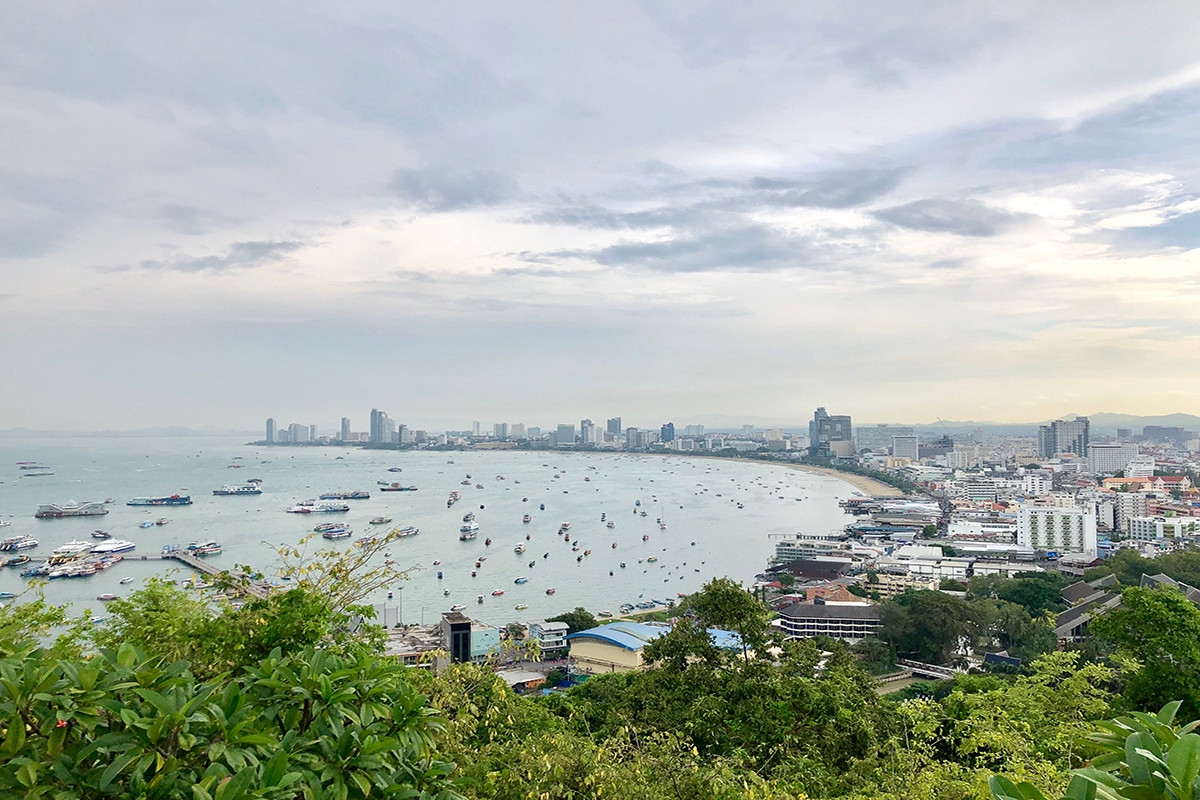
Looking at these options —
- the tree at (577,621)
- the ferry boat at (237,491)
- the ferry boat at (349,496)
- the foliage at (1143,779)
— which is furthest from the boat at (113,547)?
the foliage at (1143,779)

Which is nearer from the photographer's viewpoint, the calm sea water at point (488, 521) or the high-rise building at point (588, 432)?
the calm sea water at point (488, 521)

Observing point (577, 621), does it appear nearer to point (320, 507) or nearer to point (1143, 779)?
point (1143, 779)

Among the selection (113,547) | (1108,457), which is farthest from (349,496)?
(1108,457)

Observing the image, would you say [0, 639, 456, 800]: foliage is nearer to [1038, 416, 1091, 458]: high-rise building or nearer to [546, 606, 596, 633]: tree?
[546, 606, 596, 633]: tree

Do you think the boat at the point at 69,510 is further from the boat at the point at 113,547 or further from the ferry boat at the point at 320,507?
the boat at the point at 113,547

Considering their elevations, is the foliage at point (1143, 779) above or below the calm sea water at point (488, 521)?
above

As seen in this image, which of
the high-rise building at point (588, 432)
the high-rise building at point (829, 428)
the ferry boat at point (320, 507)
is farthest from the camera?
the high-rise building at point (588, 432)

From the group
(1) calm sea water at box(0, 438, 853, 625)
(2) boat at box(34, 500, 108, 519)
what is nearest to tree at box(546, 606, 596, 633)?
(1) calm sea water at box(0, 438, 853, 625)

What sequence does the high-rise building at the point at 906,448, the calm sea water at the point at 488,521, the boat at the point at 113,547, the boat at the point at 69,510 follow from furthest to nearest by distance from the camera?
the high-rise building at the point at 906,448 < the boat at the point at 69,510 < the boat at the point at 113,547 < the calm sea water at the point at 488,521
